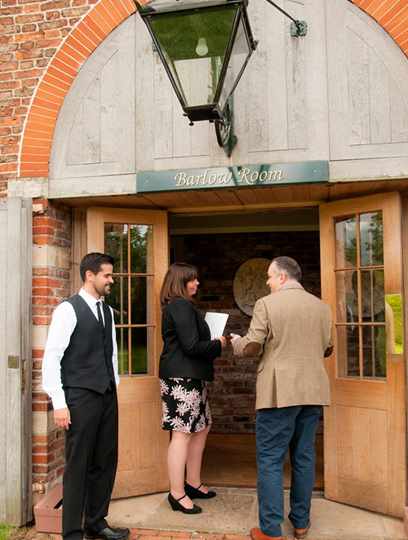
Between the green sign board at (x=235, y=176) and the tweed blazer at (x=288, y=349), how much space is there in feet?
2.85

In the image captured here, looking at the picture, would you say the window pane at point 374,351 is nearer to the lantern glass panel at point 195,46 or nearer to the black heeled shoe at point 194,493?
the black heeled shoe at point 194,493

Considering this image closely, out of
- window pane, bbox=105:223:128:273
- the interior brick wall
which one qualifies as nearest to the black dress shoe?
window pane, bbox=105:223:128:273

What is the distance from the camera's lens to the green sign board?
379 centimetres

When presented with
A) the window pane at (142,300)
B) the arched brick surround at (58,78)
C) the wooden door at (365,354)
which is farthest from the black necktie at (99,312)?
the wooden door at (365,354)

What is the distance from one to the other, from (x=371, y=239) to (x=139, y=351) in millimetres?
2028

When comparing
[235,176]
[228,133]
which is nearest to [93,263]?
[235,176]

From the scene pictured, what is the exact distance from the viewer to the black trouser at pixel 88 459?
133 inches

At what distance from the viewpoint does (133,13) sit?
412cm

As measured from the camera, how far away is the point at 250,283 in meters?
7.01

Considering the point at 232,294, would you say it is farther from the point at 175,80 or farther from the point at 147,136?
the point at 175,80

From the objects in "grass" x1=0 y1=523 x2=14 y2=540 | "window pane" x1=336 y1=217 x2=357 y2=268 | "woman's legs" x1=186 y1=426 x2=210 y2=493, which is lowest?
"grass" x1=0 y1=523 x2=14 y2=540

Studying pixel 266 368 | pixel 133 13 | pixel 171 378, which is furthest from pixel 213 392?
pixel 133 13

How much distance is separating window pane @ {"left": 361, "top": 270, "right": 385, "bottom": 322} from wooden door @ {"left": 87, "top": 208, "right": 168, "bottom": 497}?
158cm

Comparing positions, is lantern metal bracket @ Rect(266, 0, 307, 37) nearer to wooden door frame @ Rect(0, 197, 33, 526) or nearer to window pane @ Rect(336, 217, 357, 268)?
window pane @ Rect(336, 217, 357, 268)
